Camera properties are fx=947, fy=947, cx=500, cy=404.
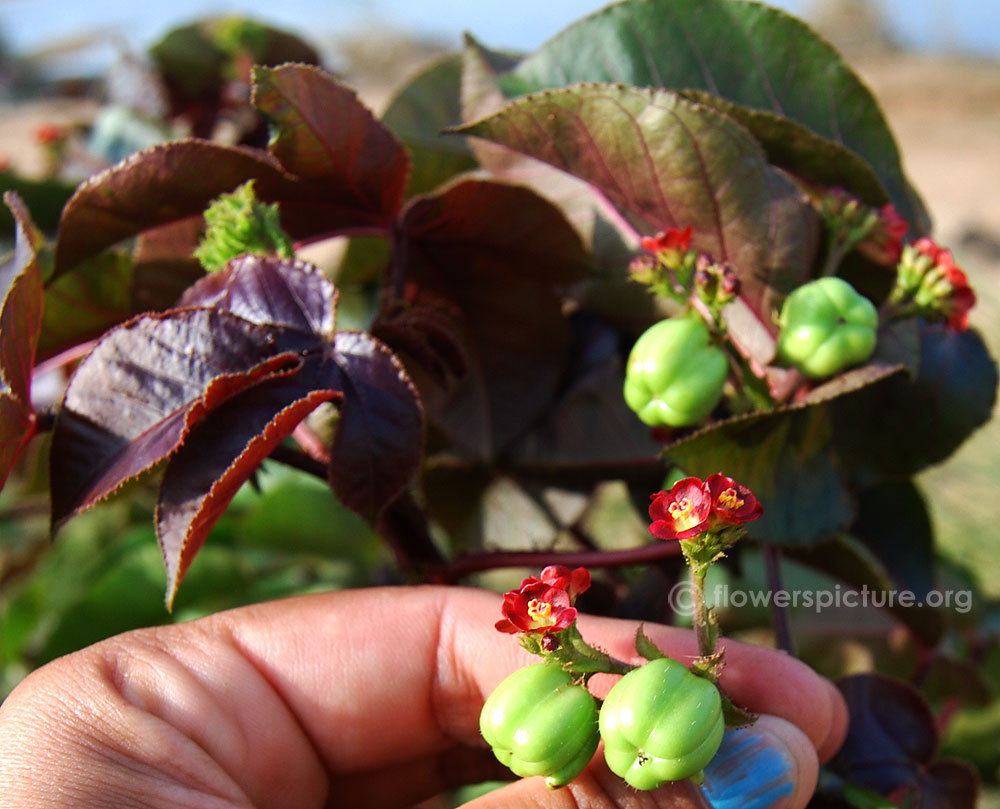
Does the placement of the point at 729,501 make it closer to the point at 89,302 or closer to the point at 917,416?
the point at 917,416

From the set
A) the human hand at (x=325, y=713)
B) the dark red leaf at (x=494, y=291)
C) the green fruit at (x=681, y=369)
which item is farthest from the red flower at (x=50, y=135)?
the green fruit at (x=681, y=369)

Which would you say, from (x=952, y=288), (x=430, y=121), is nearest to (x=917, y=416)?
(x=952, y=288)

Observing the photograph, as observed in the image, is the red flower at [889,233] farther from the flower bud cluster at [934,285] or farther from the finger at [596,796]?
the finger at [596,796]

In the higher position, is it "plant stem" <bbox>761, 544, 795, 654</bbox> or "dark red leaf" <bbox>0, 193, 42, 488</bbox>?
"dark red leaf" <bbox>0, 193, 42, 488</bbox>

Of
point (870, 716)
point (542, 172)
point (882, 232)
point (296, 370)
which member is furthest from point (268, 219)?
point (870, 716)

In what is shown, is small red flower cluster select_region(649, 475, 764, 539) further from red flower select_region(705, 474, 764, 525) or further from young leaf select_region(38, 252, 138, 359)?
young leaf select_region(38, 252, 138, 359)

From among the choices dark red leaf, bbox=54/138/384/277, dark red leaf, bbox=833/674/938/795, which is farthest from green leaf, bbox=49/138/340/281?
dark red leaf, bbox=833/674/938/795
